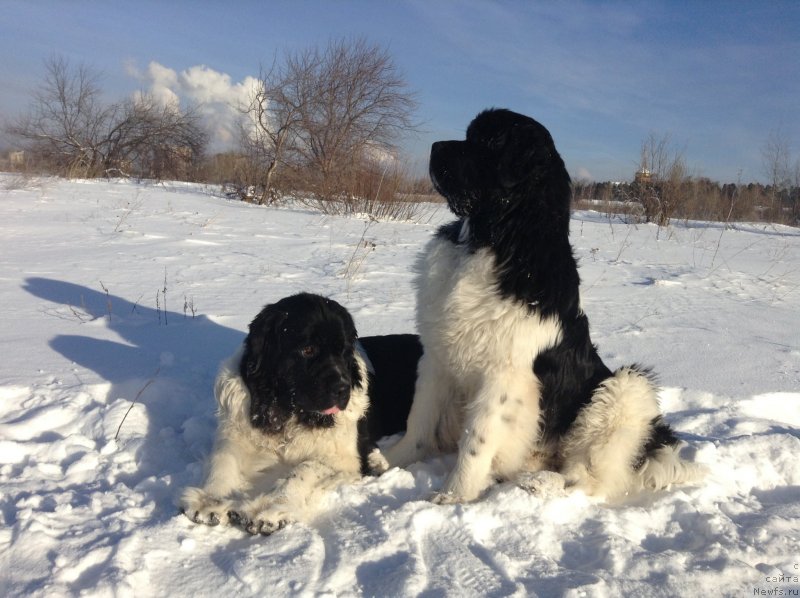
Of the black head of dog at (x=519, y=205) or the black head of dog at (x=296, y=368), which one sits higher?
the black head of dog at (x=519, y=205)

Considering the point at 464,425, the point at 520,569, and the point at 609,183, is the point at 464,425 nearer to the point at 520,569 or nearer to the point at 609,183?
the point at 520,569

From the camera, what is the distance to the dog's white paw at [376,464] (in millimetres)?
2877

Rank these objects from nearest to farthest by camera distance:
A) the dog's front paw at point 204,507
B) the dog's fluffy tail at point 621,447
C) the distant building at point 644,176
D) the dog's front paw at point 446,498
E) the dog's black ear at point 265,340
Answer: the dog's front paw at point 204,507 < the dog's front paw at point 446,498 < the dog's fluffy tail at point 621,447 < the dog's black ear at point 265,340 < the distant building at point 644,176

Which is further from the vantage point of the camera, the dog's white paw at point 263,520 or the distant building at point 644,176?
the distant building at point 644,176

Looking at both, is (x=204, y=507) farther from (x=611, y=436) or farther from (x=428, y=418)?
(x=611, y=436)

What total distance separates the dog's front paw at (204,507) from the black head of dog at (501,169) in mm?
1748

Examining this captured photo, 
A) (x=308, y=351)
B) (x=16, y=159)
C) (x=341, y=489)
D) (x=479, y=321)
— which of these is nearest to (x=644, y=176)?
(x=479, y=321)

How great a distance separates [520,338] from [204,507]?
157 cm

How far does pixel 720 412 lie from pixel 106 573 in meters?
3.47

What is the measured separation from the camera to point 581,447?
9.25ft

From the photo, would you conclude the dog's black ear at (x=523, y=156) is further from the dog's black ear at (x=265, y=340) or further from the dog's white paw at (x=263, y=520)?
the dog's white paw at (x=263, y=520)

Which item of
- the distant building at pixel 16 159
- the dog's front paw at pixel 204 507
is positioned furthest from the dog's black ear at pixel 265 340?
the distant building at pixel 16 159

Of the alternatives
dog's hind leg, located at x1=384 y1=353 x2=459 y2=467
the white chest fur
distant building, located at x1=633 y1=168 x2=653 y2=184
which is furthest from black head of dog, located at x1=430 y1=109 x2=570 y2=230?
distant building, located at x1=633 y1=168 x2=653 y2=184

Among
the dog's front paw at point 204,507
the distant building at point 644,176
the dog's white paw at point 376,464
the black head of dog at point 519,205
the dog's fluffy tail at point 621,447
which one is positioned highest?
the distant building at point 644,176
